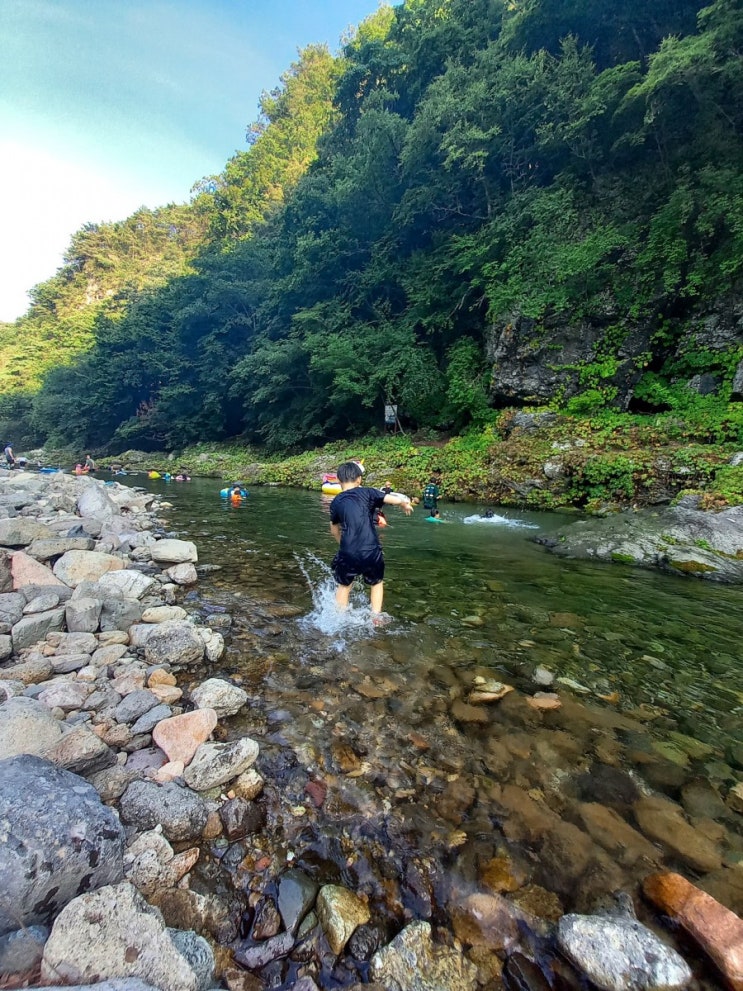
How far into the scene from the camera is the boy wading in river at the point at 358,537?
17.2 ft

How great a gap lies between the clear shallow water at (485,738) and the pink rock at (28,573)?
1708 mm

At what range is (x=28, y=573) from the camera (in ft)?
17.0

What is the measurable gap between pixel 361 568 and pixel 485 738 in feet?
8.00

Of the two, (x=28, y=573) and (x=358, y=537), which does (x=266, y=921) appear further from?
Result: (x=28, y=573)

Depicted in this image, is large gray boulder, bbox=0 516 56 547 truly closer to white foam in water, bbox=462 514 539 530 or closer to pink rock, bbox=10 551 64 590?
pink rock, bbox=10 551 64 590

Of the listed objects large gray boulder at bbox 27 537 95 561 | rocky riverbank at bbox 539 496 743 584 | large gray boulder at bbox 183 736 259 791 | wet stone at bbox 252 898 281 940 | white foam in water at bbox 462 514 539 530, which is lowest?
white foam in water at bbox 462 514 539 530

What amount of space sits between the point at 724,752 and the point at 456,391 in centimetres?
2109

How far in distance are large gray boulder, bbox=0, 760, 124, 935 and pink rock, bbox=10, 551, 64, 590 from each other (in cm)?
377

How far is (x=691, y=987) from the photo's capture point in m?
1.67

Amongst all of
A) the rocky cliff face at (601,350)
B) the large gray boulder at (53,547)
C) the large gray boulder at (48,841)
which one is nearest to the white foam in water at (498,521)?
the rocky cliff face at (601,350)

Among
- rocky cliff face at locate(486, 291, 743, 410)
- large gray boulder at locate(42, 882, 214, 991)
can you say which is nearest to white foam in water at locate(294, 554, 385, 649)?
large gray boulder at locate(42, 882, 214, 991)

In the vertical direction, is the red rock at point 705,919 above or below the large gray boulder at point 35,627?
below

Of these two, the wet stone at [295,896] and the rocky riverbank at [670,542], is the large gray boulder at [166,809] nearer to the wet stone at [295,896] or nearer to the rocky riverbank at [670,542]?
the wet stone at [295,896]

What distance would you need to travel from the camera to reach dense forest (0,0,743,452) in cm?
1623
